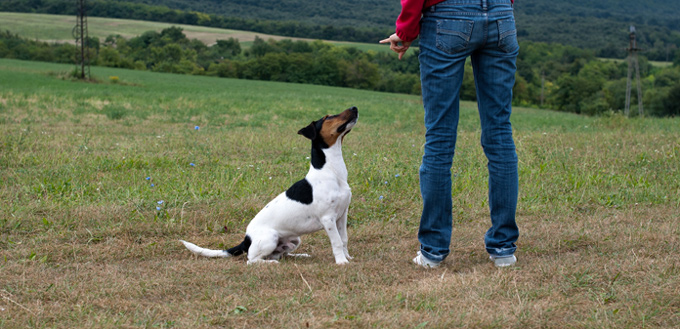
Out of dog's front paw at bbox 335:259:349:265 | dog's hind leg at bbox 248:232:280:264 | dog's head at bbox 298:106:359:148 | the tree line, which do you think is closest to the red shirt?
dog's head at bbox 298:106:359:148

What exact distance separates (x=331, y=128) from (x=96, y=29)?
325 ft

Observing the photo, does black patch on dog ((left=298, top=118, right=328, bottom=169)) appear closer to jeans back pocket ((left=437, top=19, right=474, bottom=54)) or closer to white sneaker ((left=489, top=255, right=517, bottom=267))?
jeans back pocket ((left=437, top=19, right=474, bottom=54))

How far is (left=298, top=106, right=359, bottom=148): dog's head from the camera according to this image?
160 inches

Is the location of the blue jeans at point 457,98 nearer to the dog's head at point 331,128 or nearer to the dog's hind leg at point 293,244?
the dog's head at point 331,128

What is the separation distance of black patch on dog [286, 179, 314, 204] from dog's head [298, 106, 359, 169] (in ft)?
0.53

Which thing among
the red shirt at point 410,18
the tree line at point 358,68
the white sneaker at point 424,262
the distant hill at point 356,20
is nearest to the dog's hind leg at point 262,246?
the white sneaker at point 424,262

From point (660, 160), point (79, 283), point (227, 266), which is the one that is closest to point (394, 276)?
point (227, 266)

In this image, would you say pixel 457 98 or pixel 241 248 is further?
pixel 241 248

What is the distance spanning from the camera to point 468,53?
3.45m

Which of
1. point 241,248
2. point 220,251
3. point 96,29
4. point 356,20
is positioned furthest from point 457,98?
point 356,20

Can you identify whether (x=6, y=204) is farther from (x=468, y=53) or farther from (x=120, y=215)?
(x=468, y=53)

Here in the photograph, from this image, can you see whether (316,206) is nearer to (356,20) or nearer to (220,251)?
(220,251)

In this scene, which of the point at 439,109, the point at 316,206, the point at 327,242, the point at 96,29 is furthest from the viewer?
the point at 96,29

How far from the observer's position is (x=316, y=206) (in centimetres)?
408
